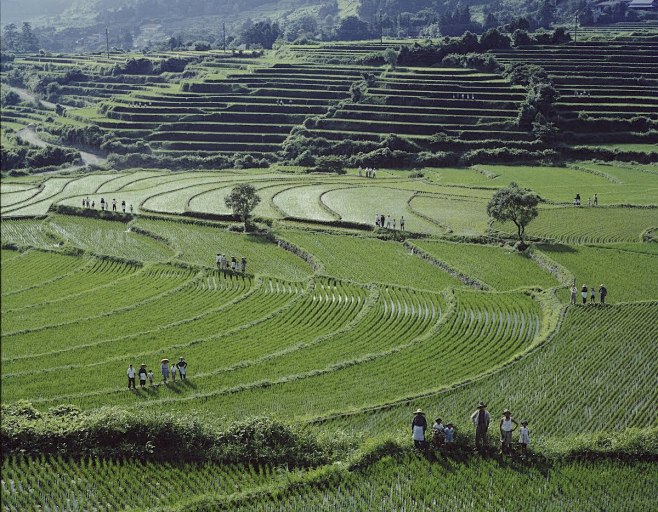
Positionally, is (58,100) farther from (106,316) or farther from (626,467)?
(626,467)

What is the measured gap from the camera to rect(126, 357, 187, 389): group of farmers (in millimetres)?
24203

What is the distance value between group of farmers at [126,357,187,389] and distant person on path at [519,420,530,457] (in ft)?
34.3

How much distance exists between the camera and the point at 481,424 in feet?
61.0

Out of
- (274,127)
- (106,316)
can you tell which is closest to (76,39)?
(274,127)

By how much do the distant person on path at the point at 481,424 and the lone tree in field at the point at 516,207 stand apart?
2396 centimetres

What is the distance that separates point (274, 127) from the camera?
77.0m

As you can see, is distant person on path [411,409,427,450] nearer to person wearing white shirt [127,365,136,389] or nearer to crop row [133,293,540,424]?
crop row [133,293,540,424]

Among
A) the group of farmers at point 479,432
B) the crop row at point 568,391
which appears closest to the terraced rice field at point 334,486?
the group of farmers at point 479,432

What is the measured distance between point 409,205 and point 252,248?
1273cm

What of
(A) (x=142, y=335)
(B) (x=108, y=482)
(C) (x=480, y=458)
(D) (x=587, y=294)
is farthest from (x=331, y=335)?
(B) (x=108, y=482)

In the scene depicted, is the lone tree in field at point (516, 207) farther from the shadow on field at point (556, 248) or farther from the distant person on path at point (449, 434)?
the distant person on path at point (449, 434)

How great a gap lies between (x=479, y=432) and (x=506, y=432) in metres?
0.61

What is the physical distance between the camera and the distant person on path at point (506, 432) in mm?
18266

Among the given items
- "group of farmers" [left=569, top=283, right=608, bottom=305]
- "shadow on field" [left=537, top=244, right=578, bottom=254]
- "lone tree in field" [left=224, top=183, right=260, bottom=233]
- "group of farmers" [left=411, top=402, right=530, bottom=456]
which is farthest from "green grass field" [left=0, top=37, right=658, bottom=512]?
"lone tree in field" [left=224, top=183, right=260, bottom=233]
